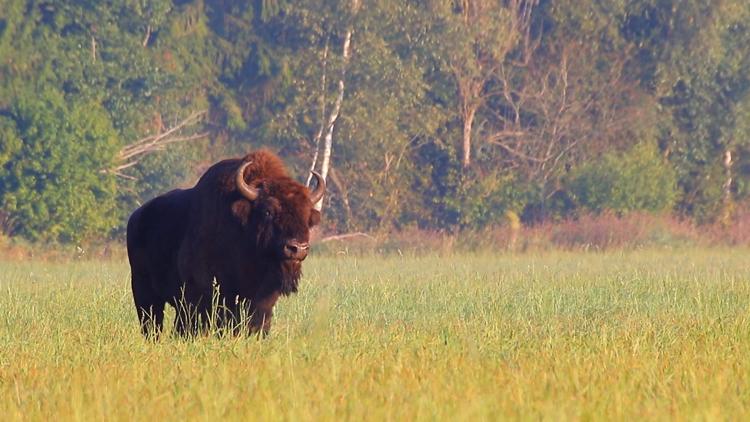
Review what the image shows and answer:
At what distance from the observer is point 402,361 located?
10.1 m

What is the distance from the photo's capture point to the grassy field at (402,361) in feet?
26.9

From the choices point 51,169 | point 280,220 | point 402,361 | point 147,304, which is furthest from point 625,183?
point 402,361

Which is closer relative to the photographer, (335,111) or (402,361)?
(402,361)

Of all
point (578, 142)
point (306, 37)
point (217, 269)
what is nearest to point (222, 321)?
point (217, 269)

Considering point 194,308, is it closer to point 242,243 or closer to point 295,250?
point 242,243

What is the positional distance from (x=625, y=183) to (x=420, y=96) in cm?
558

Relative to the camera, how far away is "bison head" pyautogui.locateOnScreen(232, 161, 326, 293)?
41.6 ft

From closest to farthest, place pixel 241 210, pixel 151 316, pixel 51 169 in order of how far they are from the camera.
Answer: pixel 241 210
pixel 151 316
pixel 51 169

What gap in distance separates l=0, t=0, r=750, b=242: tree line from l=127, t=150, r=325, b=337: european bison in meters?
23.1

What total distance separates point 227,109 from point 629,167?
10201 mm

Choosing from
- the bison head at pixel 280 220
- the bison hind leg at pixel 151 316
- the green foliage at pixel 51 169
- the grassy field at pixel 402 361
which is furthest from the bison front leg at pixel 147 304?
the green foliage at pixel 51 169

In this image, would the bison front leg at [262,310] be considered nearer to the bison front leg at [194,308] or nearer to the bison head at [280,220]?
the bison head at [280,220]

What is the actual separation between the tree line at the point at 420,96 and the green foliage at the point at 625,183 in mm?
55

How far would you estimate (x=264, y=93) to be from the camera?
42.1 metres
